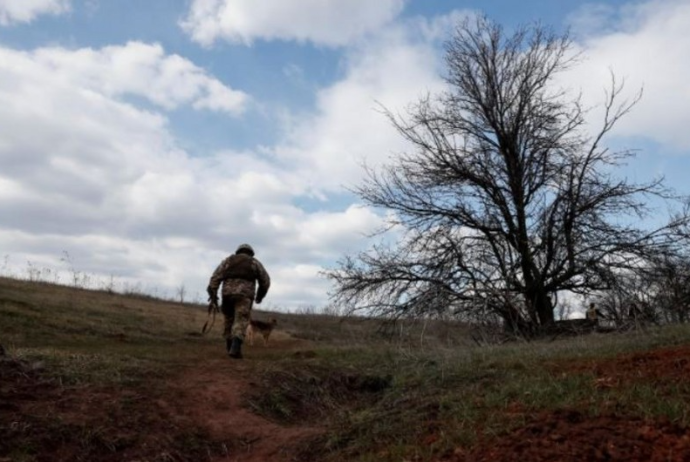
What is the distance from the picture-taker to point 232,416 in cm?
724

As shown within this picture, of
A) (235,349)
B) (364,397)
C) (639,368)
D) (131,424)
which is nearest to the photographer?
(639,368)

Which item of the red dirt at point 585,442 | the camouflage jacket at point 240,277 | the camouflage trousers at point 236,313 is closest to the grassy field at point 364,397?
the red dirt at point 585,442

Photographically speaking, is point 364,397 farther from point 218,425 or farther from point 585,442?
point 585,442

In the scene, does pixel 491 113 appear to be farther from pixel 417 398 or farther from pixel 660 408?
pixel 660 408

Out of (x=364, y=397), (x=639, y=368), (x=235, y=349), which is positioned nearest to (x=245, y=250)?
(x=235, y=349)

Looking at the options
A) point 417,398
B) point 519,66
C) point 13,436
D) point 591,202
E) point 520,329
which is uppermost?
point 519,66

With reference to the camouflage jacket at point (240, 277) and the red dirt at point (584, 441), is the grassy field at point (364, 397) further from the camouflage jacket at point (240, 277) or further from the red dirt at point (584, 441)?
the camouflage jacket at point (240, 277)

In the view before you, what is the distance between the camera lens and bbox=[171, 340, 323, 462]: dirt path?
6.36 m

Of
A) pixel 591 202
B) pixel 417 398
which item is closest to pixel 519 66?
pixel 591 202

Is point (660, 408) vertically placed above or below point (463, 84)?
below

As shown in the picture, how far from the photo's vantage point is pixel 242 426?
702cm

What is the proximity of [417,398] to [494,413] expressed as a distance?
1667 mm

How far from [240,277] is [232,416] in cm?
423

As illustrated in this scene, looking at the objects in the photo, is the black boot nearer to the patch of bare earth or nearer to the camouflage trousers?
the camouflage trousers
